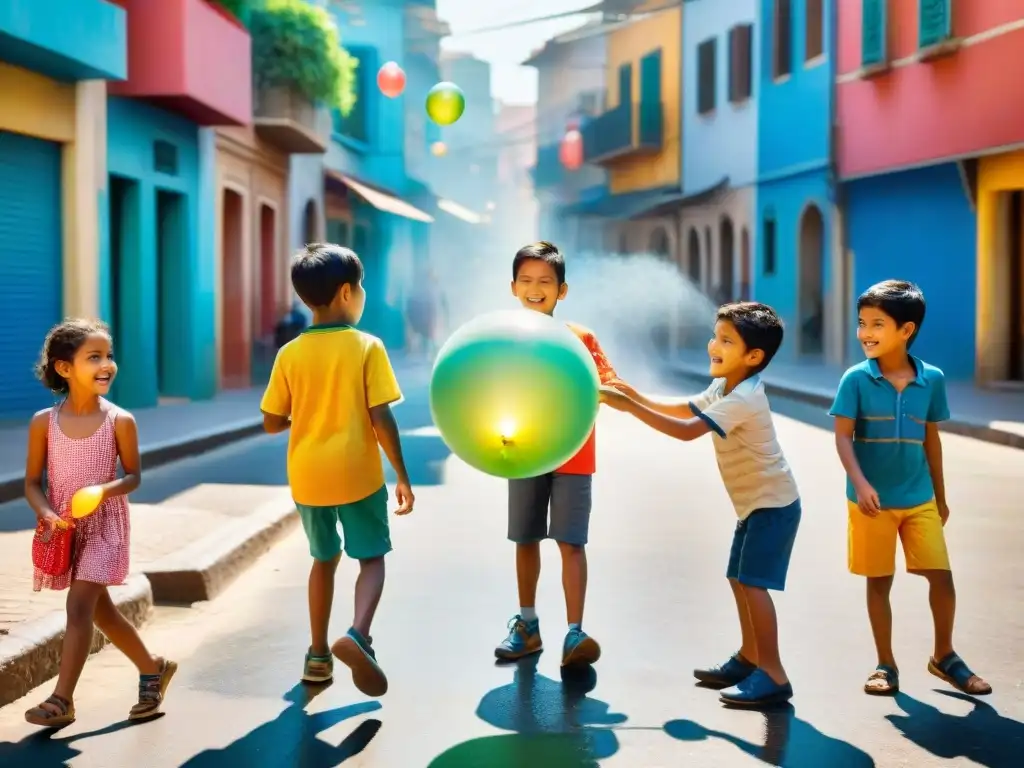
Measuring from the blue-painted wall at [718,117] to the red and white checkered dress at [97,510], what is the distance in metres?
29.5

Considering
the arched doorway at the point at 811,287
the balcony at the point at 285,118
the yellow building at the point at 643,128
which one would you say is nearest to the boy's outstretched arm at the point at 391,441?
the balcony at the point at 285,118

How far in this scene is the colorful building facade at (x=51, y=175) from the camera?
16109mm

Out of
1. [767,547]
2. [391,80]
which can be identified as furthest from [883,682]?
[391,80]

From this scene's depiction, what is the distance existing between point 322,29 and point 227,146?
2.50 metres

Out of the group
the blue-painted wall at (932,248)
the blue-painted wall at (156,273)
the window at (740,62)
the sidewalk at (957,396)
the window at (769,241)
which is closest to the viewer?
the sidewalk at (957,396)

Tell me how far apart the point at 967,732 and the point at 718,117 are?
108ft

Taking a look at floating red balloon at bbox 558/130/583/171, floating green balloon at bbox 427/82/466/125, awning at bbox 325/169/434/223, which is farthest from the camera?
floating red balloon at bbox 558/130/583/171

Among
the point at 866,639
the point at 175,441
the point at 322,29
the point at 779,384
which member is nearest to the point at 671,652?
the point at 866,639

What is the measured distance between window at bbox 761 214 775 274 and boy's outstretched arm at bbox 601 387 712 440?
28.1m

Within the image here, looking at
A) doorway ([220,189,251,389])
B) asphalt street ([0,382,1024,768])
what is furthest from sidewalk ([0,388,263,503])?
asphalt street ([0,382,1024,768])

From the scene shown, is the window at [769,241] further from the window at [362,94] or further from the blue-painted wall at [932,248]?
the window at [362,94]

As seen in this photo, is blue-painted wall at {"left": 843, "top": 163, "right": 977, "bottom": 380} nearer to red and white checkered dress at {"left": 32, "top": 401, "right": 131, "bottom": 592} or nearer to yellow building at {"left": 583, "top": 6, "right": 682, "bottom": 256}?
yellow building at {"left": 583, "top": 6, "right": 682, "bottom": 256}

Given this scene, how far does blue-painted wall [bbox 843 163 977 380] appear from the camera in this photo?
24.0 m

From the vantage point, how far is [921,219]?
2539 cm
